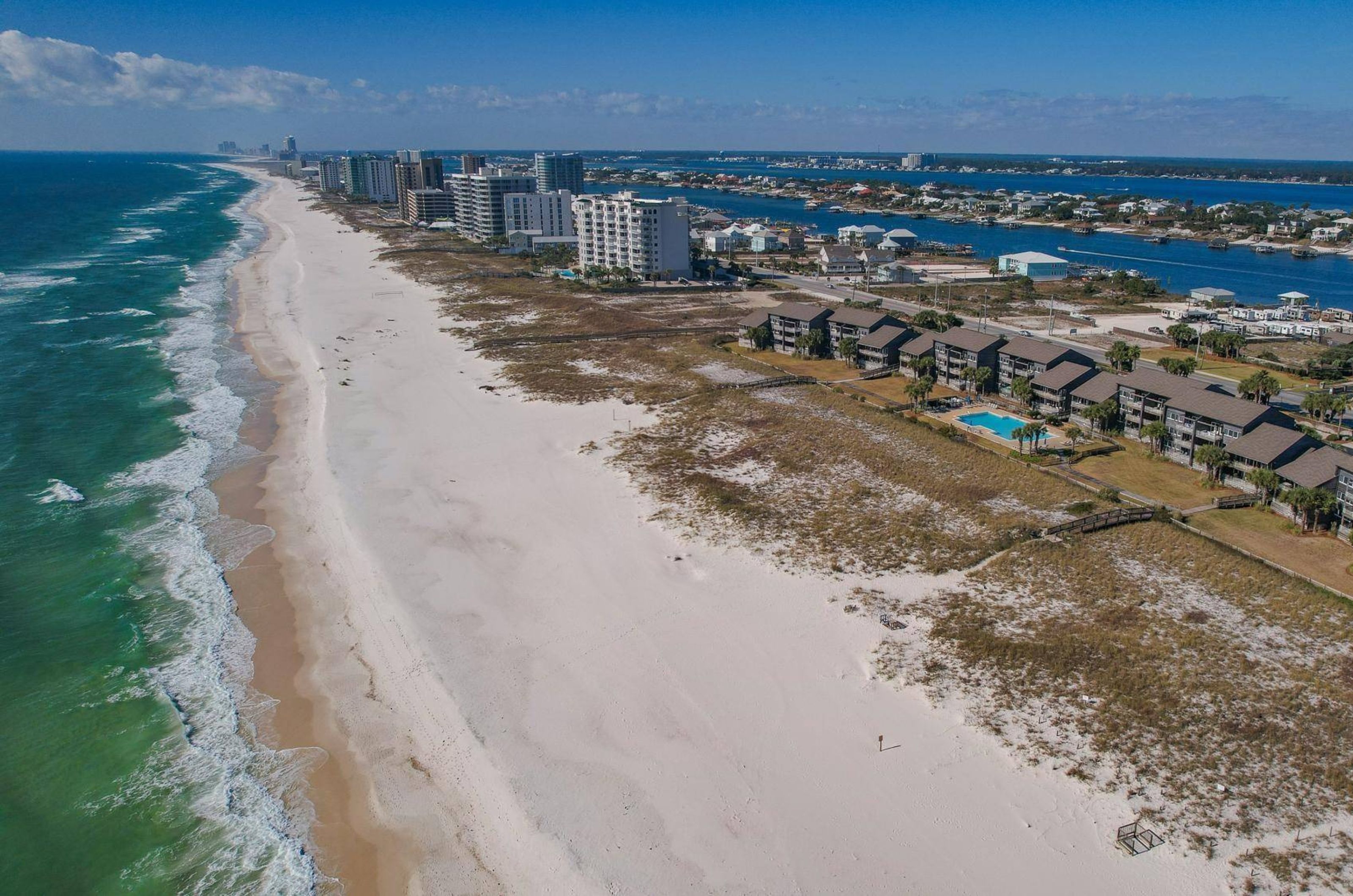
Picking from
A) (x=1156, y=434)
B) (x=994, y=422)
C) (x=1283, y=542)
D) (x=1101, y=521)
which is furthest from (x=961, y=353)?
(x=1283, y=542)

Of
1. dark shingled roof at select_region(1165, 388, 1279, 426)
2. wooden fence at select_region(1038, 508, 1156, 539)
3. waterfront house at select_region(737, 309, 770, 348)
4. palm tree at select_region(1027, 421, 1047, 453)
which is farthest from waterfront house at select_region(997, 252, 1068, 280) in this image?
wooden fence at select_region(1038, 508, 1156, 539)

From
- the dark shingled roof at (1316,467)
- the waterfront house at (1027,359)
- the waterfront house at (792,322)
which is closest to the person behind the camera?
the dark shingled roof at (1316,467)

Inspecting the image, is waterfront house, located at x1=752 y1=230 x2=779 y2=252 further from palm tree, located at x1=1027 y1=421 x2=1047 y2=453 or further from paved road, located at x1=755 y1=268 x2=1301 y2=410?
palm tree, located at x1=1027 y1=421 x2=1047 y2=453

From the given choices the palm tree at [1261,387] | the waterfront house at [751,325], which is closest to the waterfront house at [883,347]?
the waterfront house at [751,325]

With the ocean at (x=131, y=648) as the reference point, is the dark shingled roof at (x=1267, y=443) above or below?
above

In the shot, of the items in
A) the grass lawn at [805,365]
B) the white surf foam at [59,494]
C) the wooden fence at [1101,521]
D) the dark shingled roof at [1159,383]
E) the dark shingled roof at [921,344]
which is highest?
the dark shingled roof at [921,344]

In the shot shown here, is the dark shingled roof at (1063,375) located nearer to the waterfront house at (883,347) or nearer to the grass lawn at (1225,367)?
the waterfront house at (883,347)

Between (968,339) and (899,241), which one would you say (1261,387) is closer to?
(968,339)
